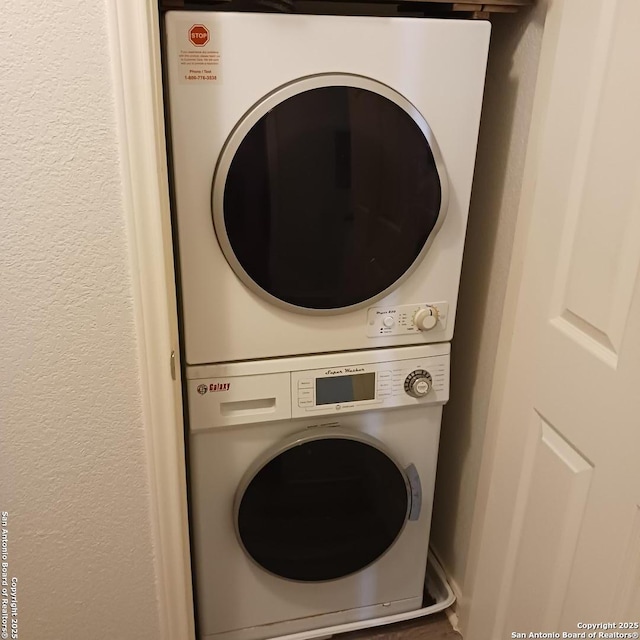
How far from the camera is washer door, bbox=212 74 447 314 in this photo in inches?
43.9

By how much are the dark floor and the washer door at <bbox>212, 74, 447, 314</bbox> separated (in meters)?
0.91

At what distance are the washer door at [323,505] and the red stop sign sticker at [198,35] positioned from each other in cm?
80

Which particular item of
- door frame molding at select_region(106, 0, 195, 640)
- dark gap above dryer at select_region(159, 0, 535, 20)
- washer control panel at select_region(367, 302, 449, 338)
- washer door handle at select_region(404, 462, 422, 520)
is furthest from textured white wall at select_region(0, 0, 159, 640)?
washer door handle at select_region(404, 462, 422, 520)

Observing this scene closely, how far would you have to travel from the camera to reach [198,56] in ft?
3.44

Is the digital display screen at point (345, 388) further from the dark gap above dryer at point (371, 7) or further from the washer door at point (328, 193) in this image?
the dark gap above dryer at point (371, 7)

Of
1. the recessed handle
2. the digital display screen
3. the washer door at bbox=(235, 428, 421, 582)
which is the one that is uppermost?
the digital display screen

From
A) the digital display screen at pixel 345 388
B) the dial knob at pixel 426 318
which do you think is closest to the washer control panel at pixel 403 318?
the dial knob at pixel 426 318

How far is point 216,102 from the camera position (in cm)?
108

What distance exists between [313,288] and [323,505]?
1.77 feet

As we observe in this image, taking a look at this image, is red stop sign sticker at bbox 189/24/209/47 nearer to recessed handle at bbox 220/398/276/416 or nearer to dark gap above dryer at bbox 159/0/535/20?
dark gap above dryer at bbox 159/0/535/20

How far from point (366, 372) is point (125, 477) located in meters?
0.54

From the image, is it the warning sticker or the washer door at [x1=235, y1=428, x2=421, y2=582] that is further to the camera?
the washer door at [x1=235, y1=428, x2=421, y2=582]

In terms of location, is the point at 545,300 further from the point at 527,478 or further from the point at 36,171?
the point at 36,171

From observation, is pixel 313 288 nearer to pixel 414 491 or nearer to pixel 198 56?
pixel 198 56
